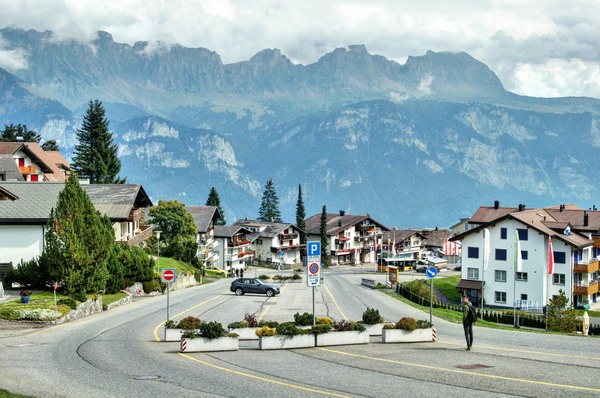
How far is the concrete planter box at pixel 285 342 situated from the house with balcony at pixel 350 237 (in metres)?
124

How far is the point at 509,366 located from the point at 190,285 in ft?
195

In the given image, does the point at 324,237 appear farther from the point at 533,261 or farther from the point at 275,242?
the point at 533,261

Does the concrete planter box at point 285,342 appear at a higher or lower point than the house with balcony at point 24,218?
lower

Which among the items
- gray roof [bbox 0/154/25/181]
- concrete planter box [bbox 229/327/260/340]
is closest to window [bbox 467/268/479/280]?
gray roof [bbox 0/154/25/181]

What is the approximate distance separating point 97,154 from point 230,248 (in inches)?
1158

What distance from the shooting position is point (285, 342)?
30047 mm

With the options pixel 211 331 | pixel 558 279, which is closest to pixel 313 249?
pixel 211 331

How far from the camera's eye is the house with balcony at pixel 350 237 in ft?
518

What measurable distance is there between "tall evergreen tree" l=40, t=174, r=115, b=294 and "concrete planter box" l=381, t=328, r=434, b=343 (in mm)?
21218

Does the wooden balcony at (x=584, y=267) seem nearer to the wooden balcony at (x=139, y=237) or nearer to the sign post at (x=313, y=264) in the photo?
the wooden balcony at (x=139, y=237)

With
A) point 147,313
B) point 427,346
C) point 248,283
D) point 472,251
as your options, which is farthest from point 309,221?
point 427,346

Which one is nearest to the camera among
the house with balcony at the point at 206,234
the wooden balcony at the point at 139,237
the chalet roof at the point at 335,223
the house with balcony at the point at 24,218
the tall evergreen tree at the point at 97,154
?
the house with balcony at the point at 24,218

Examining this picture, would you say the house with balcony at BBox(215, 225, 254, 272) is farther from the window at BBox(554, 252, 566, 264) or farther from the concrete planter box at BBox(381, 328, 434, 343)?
the concrete planter box at BBox(381, 328, 434, 343)

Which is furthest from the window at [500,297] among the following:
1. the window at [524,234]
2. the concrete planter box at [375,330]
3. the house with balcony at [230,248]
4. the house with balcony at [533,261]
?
the concrete planter box at [375,330]
